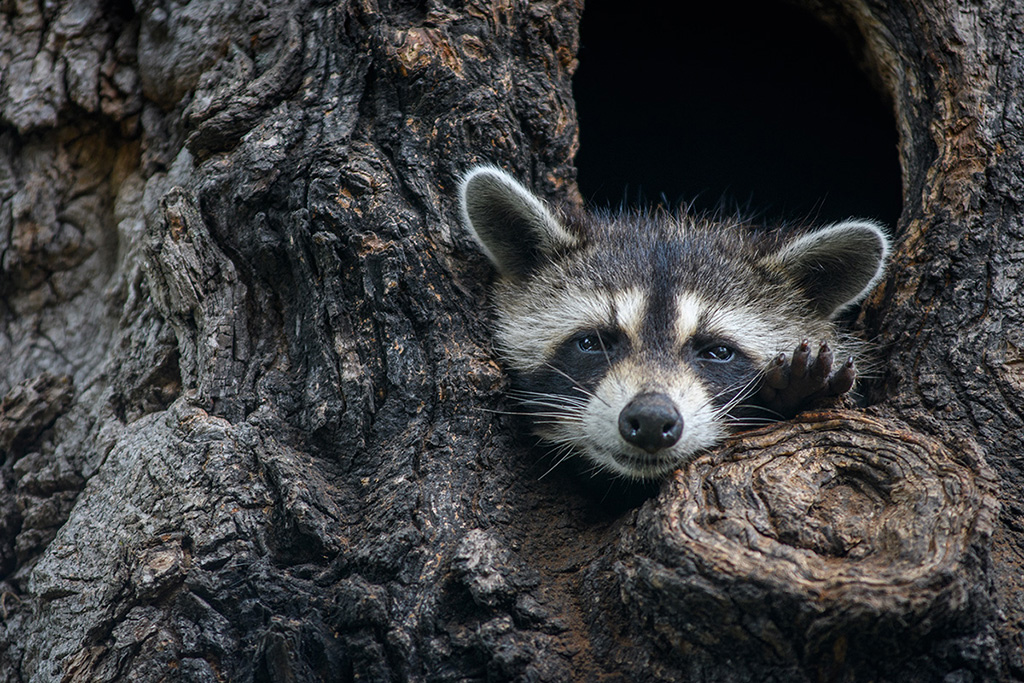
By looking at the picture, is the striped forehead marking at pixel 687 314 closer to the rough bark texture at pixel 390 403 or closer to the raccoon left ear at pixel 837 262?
the raccoon left ear at pixel 837 262

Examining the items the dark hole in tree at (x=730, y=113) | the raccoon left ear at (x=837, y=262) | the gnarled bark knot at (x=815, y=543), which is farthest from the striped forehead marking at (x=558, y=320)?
the dark hole in tree at (x=730, y=113)

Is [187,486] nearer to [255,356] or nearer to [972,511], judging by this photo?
[255,356]

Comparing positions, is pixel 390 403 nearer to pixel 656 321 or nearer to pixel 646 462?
pixel 646 462

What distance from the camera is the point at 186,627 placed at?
2.61 meters

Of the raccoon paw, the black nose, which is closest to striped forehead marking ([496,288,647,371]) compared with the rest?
the black nose

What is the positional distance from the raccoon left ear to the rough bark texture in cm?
12

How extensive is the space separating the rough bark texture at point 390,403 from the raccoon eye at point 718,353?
2.22ft

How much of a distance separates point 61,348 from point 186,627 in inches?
78.1

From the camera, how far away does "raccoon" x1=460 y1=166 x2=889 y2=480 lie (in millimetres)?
3260

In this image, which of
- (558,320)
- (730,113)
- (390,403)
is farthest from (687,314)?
(730,113)

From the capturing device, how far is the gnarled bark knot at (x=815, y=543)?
2201 mm

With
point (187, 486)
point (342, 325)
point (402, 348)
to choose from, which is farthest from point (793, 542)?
point (187, 486)

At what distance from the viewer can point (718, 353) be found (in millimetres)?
3699

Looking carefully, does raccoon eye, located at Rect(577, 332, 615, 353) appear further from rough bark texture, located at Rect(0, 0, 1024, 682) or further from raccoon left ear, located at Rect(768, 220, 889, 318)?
raccoon left ear, located at Rect(768, 220, 889, 318)
